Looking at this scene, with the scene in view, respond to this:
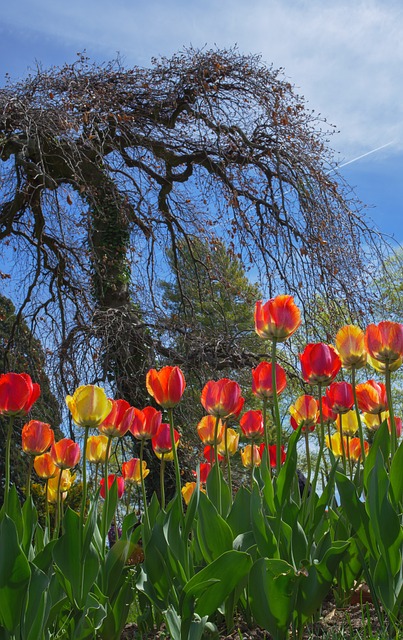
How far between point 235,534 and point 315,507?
24 centimetres

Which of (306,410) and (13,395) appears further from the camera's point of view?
(306,410)

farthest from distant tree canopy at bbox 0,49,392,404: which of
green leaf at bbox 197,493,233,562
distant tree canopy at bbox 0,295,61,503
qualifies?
green leaf at bbox 197,493,233,562

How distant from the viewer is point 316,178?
5.45m

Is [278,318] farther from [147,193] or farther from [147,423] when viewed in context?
[147,193]

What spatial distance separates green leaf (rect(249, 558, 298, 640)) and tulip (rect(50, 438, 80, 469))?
0.76 meters

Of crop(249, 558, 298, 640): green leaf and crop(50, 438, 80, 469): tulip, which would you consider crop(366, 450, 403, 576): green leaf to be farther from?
crop(50, 438, 80, 469): tulip

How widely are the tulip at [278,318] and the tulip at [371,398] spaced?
42 cm

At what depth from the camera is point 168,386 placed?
5.74 feet

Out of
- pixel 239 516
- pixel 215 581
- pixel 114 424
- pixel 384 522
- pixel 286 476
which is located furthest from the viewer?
pixel 114 424

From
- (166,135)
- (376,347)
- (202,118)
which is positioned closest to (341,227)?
(202,118)

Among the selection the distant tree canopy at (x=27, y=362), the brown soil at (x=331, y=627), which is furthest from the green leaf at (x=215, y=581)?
the distant tree canopy at (x=27, y=362)

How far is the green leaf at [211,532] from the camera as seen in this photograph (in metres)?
1.63

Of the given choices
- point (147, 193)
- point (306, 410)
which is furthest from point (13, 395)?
point (147, 193)

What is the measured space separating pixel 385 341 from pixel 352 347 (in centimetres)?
13
